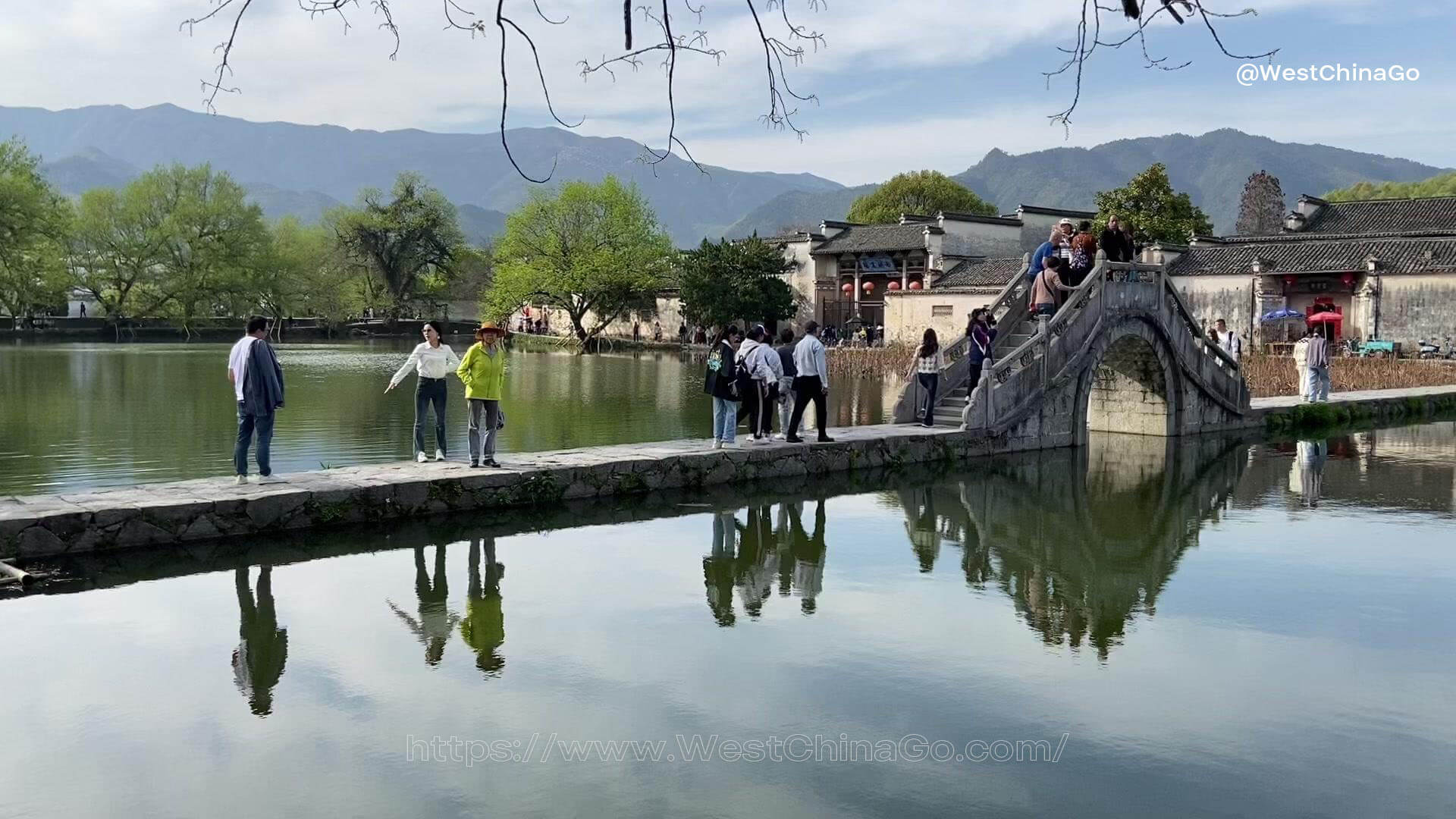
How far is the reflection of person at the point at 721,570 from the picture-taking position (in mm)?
9969

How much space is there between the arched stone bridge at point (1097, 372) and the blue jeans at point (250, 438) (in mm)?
10378

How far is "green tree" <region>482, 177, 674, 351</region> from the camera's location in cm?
5816

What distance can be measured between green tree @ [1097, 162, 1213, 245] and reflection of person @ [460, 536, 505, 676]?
44669 millimetres

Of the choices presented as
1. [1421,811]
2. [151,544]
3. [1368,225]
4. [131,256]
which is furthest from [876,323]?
[1421,811]

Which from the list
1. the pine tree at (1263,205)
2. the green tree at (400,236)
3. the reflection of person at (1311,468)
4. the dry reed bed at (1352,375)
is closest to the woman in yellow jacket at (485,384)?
the reflection of person at (1311,468)

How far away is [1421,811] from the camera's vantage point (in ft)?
20.0

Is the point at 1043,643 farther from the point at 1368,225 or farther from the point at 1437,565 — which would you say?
the point at 1368,225

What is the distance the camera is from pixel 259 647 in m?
8.66

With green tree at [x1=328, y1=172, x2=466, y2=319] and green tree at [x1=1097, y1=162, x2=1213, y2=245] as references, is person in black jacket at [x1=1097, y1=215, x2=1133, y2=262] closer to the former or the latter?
green tree at [x1=1097, y1=162, x2=1213, y2=245]

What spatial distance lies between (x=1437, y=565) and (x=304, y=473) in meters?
11.9

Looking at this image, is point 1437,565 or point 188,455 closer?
point 1437,565

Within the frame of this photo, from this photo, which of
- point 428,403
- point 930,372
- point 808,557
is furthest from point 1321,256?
point 428,403

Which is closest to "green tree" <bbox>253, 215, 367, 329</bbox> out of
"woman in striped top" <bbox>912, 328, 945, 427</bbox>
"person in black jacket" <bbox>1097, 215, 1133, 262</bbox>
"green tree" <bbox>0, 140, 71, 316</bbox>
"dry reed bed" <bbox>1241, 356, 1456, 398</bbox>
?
"green tree" <bbox>0, 140, 71, 316</bbox>

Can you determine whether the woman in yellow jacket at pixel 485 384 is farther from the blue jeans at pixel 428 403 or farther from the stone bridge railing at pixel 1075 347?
the stone bridge railing at pixel 1075 347
